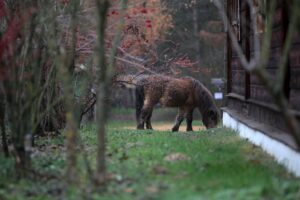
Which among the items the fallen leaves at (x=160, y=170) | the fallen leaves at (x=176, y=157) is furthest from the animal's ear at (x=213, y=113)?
the fallen leaves at (x=160, y=170)

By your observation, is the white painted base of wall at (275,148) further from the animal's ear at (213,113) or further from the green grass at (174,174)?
the animal's ear at (213,113)

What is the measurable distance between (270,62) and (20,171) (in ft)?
15.6

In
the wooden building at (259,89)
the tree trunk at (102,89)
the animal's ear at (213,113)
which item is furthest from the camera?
the animal's ear at (213,113)

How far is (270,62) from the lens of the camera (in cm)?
1022

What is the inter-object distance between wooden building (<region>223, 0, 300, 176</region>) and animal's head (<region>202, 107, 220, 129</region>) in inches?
114

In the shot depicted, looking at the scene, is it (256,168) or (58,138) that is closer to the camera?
(256,168)

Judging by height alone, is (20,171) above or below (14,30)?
below

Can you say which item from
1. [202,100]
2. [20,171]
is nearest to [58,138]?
[20,171]

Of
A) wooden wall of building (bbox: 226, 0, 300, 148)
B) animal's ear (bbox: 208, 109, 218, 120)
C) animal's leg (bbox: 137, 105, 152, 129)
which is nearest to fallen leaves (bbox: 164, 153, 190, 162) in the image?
wooden wall of building (bbox: 226, 0, 300, 148)

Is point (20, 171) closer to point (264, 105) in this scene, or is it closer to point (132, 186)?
point (132, 186)

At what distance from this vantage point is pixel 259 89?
11391 mm

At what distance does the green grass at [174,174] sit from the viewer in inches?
236

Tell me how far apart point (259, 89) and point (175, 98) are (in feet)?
28.4

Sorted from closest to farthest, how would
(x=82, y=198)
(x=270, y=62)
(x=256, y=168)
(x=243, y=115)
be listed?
(x=82, y=198), (x=256, y=168), (x=270, y=62), (x=243, y=115)
